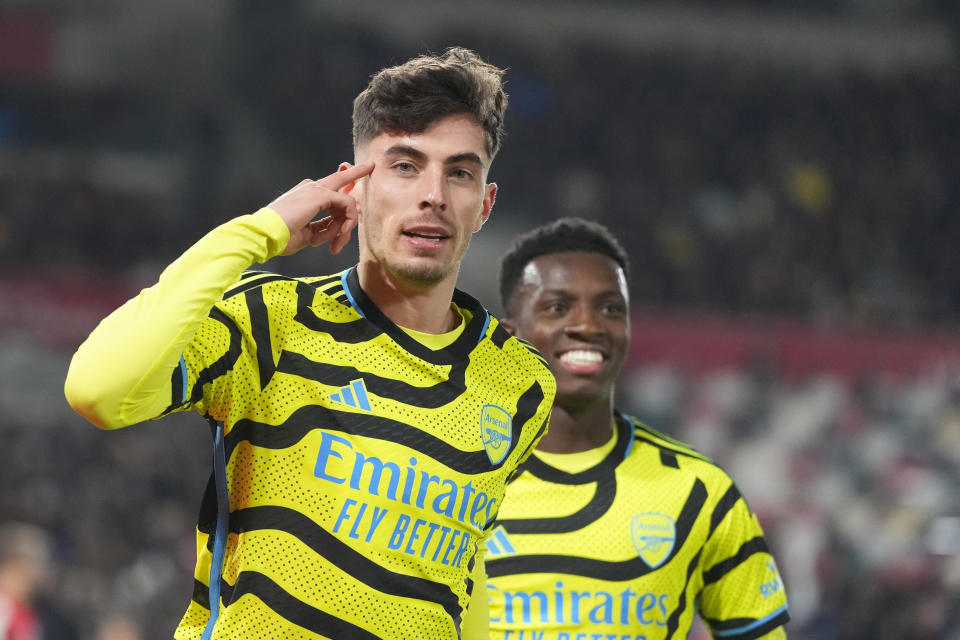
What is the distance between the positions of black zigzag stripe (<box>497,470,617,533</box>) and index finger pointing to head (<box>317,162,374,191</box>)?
136cm

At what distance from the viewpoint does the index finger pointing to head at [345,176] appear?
2455mm

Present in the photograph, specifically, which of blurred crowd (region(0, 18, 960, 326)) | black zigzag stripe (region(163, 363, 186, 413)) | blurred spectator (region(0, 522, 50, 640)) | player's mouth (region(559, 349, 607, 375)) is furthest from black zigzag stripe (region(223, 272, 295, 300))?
blurred crowd (region(0, 18, 960, 326))

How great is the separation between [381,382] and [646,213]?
13360 mm

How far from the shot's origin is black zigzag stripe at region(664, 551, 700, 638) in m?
3.41

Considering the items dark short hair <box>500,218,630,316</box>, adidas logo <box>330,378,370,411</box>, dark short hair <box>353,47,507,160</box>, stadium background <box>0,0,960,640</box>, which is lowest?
adidas logo <box>330,378,370,411</box>

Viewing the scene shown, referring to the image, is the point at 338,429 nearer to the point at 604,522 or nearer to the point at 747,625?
the point at 604,522

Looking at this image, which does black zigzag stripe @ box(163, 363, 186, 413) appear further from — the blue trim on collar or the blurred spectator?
the blurred spectator

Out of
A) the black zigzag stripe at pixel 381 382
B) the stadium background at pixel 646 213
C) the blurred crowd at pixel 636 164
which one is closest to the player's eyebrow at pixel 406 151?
the black zigzag stripe at pixel 381 382

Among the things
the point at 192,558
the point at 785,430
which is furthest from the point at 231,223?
the point at 785,430

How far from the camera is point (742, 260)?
1523 centimetres

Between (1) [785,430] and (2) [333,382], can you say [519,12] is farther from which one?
(2) [333,382]

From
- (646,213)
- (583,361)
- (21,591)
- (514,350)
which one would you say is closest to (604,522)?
(583,361)

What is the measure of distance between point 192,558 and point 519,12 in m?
11.9

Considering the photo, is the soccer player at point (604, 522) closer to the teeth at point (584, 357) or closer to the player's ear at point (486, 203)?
the teeth at point (584, 357)
